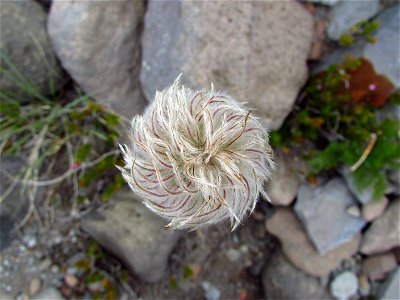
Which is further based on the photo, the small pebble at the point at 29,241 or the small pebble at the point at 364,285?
the small pebble at the point at 364,285

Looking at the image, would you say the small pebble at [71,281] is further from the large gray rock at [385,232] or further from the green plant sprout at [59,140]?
the large gray rock at [385,232]

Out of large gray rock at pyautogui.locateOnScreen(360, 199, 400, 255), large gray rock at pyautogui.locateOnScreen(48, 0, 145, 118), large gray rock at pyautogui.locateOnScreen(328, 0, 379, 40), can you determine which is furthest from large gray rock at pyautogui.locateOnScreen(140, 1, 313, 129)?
large gray rock at pyautogui.locateOnScreen(360, 199, 400, 255)

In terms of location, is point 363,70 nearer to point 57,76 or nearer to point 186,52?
point 186,52

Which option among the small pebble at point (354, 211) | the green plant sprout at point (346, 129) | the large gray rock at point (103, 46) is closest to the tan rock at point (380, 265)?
the small pebble at point (354, 211)

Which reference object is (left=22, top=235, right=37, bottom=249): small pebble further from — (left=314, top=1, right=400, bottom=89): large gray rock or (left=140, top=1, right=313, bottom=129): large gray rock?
(left=314, top=1, right=400, bottom=89): large gray rock

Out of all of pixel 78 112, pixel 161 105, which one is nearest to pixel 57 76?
pixel 78 112

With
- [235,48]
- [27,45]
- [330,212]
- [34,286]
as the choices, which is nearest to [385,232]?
[330,212]
